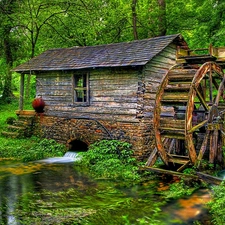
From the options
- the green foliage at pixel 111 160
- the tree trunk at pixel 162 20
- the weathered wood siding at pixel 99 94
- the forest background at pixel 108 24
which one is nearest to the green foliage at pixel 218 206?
A: the green foliage at pixel 111 160

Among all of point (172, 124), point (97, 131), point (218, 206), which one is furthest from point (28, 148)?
point (218, 206)

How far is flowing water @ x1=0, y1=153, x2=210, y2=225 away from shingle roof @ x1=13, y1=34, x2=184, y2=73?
4374 millimetres

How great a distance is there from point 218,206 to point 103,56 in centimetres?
811

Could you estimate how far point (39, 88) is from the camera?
51.5ft

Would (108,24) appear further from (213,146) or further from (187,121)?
(187,121)

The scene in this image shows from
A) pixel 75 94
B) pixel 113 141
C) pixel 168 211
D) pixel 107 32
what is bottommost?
pixel 168 211

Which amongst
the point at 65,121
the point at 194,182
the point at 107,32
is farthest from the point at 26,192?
the point at 107,32

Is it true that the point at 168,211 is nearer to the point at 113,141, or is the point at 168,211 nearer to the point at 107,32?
the point at 113,141

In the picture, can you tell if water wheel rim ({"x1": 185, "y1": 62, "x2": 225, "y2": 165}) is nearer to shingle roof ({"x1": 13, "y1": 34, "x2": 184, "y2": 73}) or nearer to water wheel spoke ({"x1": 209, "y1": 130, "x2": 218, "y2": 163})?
water wheel spoke ({"x1": 209, "y1": 130, "x2": 218, "y2": 163})

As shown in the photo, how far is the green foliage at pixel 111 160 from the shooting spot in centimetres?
1069

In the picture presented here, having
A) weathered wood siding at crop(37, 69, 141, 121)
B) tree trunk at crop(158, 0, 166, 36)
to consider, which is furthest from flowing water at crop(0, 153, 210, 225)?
tree trunk at crop(158, 0, 166, 36)

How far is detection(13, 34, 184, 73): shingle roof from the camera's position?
12.2 m

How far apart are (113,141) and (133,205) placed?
452cm

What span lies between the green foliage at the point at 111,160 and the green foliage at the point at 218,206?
9.37 ft
